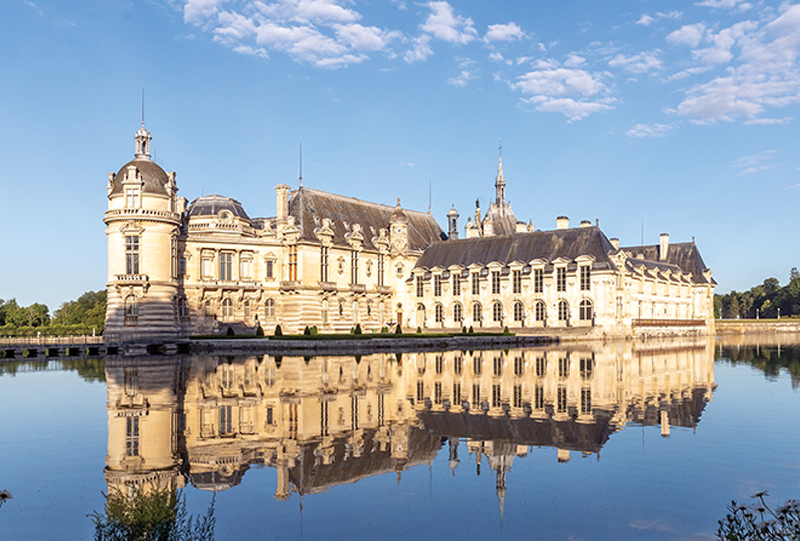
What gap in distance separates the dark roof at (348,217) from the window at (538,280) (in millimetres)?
16225

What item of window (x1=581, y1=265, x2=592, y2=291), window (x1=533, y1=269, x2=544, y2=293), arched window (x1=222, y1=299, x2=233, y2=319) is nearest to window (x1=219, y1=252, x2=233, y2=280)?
arched window (x1=222, y1=299, x2=233, y2=319)

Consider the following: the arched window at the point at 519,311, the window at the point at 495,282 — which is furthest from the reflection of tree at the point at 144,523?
the window at the point at 495,282

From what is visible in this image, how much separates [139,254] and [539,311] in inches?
1541

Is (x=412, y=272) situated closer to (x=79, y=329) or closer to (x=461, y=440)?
(x=79, y=329)

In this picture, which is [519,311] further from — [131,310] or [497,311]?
[131,310]

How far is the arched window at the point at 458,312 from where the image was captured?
243 ft

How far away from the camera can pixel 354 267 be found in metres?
67.8

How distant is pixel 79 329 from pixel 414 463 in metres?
62.3

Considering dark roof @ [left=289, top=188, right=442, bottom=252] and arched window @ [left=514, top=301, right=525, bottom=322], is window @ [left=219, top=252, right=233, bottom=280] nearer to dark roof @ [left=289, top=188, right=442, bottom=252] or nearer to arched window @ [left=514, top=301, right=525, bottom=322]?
dark roof @ [left=289, top=188, right=442, bottom=252]

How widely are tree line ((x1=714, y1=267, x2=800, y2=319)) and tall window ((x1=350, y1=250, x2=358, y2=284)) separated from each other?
103 meters

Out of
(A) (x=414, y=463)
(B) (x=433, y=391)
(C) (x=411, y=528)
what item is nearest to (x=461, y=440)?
(A) (x=414, y=463)

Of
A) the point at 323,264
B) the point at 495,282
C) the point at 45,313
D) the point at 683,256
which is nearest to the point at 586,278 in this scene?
the point at 495,282

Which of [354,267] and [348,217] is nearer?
[354,267]

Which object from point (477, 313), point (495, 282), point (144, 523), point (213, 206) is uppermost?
point (213, 206)
